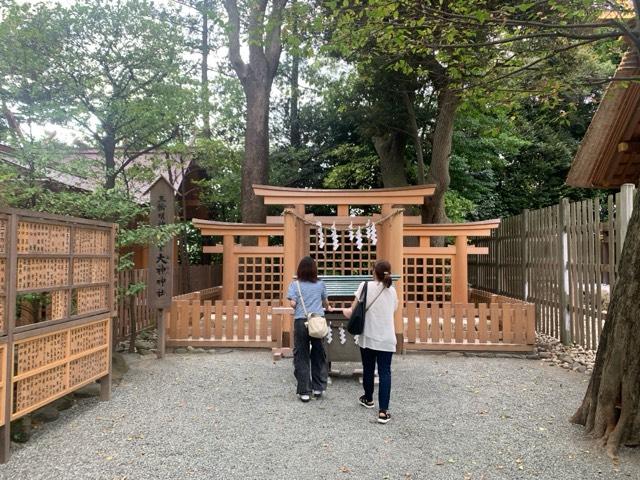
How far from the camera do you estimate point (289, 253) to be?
7.91 m

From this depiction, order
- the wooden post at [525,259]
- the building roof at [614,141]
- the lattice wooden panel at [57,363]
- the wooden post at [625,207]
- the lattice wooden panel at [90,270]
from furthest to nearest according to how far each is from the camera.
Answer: the wooden post at [525,259]
the building roof at [614,141]
the wooden post at [625,207]
the lattice wooden panel at [90,270]
the lattice wooden panel at [57,363]

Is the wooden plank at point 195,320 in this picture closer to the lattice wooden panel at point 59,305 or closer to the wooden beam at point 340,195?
the wooden beam at point 340,195

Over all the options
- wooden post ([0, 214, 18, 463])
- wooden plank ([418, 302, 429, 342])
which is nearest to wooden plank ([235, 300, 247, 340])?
wooden plank ([418, 302, 429, 342])

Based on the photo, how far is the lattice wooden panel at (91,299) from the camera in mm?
4819

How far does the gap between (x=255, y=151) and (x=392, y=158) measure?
4.86 metres

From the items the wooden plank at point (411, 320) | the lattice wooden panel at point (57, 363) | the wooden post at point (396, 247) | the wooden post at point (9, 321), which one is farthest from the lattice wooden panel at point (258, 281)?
the wooden post at point (9, 321)

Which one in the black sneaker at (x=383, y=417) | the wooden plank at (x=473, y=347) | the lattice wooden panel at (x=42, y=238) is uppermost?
the lattice wooden panel at (x=42, y=238)

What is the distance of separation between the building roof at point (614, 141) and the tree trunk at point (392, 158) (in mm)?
6509

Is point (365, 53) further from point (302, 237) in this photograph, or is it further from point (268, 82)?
point (302, 237)

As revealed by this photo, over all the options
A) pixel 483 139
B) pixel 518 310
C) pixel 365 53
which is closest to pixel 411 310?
pixel 518 310

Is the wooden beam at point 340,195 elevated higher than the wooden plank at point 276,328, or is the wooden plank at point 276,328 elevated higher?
the wooden beam at point 340,195

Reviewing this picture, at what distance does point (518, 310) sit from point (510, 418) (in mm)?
3417

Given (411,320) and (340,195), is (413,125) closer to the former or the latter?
(340,195)

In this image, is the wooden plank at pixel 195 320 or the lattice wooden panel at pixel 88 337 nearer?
the lattice wooden panel at pixel 88 337
